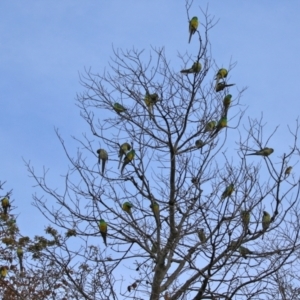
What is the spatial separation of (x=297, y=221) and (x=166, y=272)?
154cm

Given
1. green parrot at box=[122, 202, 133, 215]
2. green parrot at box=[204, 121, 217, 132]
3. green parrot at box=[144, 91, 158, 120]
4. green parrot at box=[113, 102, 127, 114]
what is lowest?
green parrot at box=[122, 202, 133, 215]

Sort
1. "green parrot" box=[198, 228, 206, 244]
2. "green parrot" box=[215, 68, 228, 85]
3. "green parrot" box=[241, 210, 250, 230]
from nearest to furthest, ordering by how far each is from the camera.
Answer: "green parrot" box=[241, 210, 250, 230], "green parrot" box=[198, 228, 206, 244], "green parrot" box=[215, 68, 228, 85]

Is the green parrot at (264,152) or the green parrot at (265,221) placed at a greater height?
the green parrot at (264,152)

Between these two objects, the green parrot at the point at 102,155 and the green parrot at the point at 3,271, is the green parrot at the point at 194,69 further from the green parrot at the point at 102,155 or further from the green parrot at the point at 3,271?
the green parrot at the point at 3,271

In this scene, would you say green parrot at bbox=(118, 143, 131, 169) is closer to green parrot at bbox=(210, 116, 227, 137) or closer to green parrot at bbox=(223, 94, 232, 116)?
green parrot at bbox=(210, 116, 227, 137)

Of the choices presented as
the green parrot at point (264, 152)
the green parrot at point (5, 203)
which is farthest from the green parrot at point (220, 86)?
the green parrot at point (5, 203)

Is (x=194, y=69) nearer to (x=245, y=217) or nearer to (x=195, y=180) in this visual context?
(x=195, y=180)

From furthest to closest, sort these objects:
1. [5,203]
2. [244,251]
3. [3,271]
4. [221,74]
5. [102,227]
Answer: [3,271]
[5,203]
[221,74]
[102,227]
[244,251]

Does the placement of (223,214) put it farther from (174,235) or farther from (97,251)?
(97,251)

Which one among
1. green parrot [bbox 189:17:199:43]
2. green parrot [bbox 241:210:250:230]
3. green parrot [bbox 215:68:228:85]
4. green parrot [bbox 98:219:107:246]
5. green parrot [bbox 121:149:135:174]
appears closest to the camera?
green parrot [bbox 241:210:250:230]

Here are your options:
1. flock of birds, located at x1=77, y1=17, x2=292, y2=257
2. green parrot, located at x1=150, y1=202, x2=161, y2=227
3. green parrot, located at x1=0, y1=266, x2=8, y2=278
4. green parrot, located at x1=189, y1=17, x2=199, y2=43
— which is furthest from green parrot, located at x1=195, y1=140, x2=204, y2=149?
A: green parrot, located at x1=0, y1=266, x2=8, y2=278

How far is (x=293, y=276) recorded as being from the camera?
720 cm

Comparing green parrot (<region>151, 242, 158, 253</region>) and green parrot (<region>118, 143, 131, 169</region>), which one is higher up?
green parrot (<region>118, 143, 131, 169</region>)

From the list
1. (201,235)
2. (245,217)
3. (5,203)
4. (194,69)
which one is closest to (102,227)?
(201,235)
